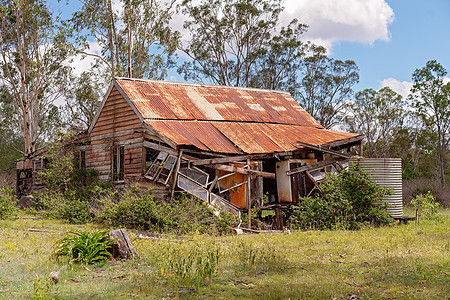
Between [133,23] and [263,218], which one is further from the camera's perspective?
[133,23]

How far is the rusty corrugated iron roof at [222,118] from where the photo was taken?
1753 centimetres

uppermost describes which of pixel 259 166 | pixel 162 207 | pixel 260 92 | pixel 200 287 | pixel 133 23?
pixel 133 23

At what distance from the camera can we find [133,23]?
3181 cm

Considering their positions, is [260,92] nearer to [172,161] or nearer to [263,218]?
[263,218]

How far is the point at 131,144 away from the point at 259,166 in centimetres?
551

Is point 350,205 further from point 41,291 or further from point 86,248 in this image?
point 41,291

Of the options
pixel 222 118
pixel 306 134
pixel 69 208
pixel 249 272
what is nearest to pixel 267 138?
pixel 222 118

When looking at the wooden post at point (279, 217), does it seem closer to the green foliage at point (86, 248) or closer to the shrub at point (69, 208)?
the shrub at point (69, 208)

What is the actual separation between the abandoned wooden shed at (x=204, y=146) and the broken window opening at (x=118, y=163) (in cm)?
4

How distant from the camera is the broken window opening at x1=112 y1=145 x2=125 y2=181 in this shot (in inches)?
764

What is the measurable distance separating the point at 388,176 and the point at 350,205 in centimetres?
180

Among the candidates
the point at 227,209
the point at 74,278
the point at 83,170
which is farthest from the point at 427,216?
the point at 83,170

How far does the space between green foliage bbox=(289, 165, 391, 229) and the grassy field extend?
3038 mm

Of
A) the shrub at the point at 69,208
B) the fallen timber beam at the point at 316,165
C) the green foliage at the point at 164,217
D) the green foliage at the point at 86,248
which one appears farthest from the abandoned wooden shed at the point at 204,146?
the green foliage at the point at 86,248
